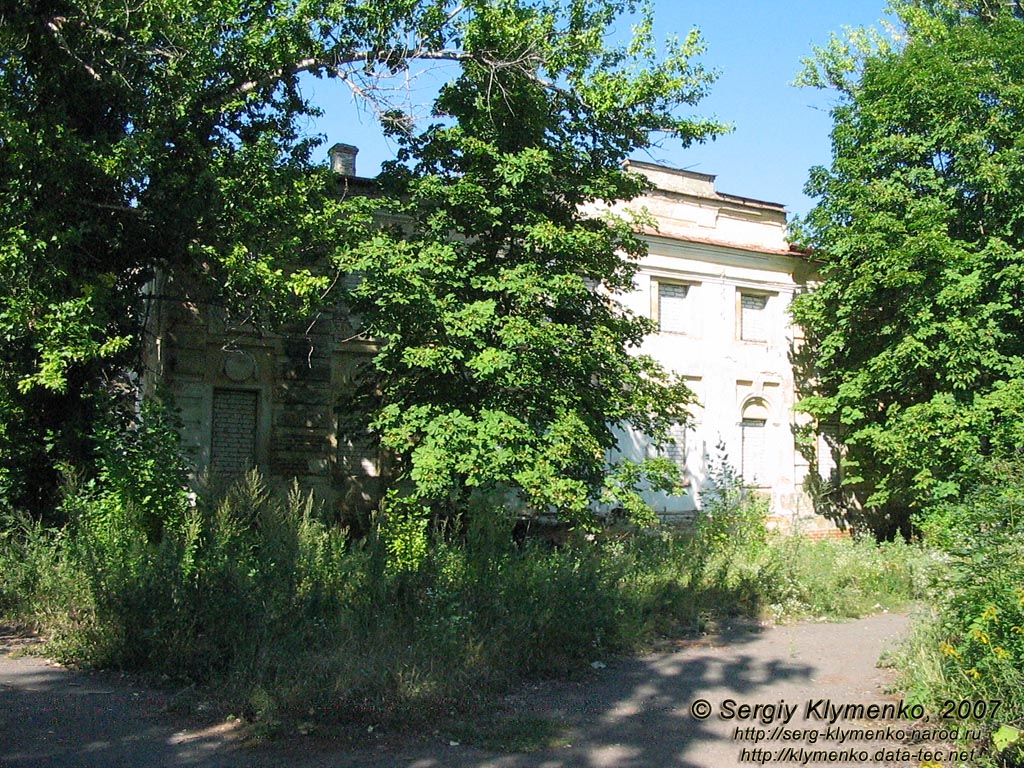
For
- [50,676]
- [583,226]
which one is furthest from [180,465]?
[583,226]

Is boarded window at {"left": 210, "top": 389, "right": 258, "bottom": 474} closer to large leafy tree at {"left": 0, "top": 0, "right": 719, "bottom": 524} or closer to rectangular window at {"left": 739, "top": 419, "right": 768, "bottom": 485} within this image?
large leafy tree at {"left": 0, "top": 0, "right": 719, "bottom": 524}

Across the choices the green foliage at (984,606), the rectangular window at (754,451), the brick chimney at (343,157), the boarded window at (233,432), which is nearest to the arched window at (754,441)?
the rectangular window at (754,451)

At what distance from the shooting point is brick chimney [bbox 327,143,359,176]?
19375 millimetres

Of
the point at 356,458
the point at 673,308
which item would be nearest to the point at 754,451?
the point at 673,308

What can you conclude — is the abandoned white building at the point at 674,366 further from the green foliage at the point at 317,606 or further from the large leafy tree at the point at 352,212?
the green foliage at the point at 317,606

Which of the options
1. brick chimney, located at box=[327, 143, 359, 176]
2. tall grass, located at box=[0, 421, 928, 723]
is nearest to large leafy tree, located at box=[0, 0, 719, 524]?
tall grass, located at box=[0, 421, 928, 723]

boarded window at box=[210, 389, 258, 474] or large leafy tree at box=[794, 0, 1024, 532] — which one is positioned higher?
large leafy tree at box=[794, 0, 1024, 532]

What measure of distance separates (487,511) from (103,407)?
16.9 feet

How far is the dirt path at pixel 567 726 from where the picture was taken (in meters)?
5.93

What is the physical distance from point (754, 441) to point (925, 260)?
5614 mm

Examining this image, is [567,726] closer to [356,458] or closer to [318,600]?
[318,600]

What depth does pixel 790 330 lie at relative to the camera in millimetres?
22359

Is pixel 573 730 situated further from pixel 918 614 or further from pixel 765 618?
pixel 765 618

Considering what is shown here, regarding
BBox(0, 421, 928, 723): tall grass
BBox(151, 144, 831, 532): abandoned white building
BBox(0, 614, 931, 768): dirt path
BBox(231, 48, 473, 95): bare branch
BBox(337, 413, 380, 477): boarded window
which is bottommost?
BBox(0, 614, 931, 768): dirt path
